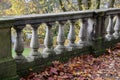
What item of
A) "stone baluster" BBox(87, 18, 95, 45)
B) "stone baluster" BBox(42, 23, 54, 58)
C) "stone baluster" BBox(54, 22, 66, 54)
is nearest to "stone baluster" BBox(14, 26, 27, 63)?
"stone baluster" BBox(42, 23, 54, 58)

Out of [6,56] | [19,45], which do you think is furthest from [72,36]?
[6,56]

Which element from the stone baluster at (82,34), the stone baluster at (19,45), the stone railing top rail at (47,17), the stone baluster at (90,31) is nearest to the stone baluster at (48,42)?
the stone railing top rail at (47,17)

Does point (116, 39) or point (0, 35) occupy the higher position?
point (0, 35)

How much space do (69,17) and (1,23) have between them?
194cm

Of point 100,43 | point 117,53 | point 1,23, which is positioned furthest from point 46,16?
point 117,53

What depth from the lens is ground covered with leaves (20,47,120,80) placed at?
5.59m

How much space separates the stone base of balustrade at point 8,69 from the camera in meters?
4.78

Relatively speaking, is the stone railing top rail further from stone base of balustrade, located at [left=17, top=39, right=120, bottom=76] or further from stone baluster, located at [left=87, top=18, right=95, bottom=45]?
stone base of balustrade, located at [left=17, top=39, right=120, bottom=76]

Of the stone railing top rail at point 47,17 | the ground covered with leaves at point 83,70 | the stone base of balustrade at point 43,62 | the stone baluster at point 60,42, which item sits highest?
the stone railing top rail at point 47,17

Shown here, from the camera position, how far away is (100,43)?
7113 mm

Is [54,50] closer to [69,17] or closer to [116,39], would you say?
[69,17]

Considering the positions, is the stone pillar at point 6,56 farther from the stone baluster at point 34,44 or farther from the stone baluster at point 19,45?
the stone baluster at point 34,44

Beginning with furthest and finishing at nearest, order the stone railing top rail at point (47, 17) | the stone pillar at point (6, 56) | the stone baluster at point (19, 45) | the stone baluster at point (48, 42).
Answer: the stone baluster at point (48, 42), the stone baluster at point (19, 45), the stone railing top rail at point (47, 17), the stone pillar at point (6, 56)

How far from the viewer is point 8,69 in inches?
192
